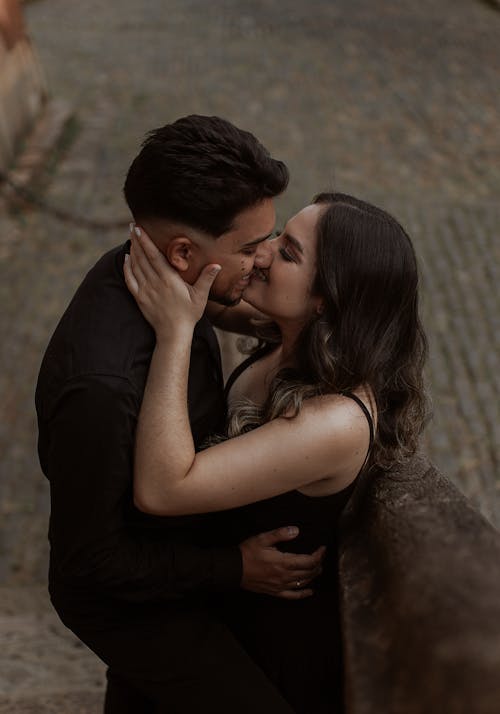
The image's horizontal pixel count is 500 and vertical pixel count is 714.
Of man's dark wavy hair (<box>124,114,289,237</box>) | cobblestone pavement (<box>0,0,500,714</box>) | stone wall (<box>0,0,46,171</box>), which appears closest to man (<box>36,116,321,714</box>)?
man's dark wavy hair (<box>124,114,289,237</box>)

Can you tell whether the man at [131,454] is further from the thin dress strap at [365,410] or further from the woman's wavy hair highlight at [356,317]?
the thin dress strap at [365,410]

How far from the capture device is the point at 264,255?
2.21 meters

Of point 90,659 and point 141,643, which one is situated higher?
point 141,643

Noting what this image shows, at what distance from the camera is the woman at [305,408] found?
1.96 meters

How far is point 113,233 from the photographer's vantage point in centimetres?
646

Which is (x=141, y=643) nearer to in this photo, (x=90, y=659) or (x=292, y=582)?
(x=292, y=582)

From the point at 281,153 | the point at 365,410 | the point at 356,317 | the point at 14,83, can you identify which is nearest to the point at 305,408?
the point at 365,410

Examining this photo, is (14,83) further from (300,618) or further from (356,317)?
(300,618)

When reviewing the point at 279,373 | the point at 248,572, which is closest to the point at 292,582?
the point at 248,572

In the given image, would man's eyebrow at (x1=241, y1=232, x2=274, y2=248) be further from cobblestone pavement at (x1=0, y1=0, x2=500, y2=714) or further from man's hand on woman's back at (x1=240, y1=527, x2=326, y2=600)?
cobblestone pavement at (x1=0, y1=0, x2=500, y2=714)

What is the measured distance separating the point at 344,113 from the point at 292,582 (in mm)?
7453

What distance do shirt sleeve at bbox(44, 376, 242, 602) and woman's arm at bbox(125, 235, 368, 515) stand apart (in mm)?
74

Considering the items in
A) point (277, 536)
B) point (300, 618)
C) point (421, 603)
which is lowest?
point (300, 618)

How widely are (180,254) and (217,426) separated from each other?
0.61 m
